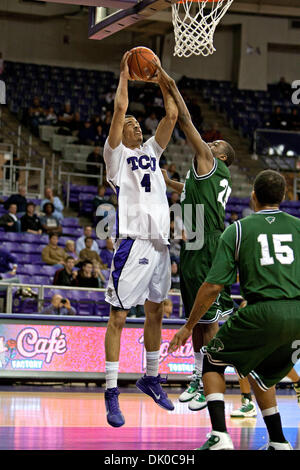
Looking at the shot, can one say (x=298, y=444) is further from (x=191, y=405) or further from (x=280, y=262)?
(x=280, y=262)

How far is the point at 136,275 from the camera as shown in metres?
6.44

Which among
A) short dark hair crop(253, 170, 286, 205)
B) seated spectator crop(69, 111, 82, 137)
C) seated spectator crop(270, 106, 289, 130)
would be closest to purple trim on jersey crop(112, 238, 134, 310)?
short dark hair crop(253, 170, 286, 205)

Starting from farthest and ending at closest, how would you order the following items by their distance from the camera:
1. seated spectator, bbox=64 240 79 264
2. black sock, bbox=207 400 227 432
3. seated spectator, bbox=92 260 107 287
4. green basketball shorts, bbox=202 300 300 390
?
1. seated spectator, bbox=64 240 79 264
2. seated spectator, bbox=92 260 107 287
3. black sock, bbox=207 400 227 432
4. green basketball shorts, bbox=202 300 300 390

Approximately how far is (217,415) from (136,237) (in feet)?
6.15

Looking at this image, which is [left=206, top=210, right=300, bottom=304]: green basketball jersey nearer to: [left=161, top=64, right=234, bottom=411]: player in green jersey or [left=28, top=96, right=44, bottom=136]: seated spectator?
[left=161, top=64, right=234, bottom=411]: player in green jersey

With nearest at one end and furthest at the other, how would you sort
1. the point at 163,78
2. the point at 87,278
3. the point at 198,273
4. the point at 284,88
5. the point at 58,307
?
the point at 163,78
the point at 198,273
the point at 58,307
the point at 87,278
the point at 284,88

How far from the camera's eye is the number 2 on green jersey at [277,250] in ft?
16.6

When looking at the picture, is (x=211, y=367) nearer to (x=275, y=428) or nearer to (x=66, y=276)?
(x=275, y=428)

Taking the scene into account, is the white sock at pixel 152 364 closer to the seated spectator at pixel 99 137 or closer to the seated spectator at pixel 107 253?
the seated spectator at pixel 107 253

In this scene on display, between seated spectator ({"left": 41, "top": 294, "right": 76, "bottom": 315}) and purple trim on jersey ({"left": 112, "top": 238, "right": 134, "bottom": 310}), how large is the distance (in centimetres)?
586

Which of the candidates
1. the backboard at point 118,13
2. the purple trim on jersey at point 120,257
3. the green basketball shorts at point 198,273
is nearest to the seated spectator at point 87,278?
the backboard at point 118,13

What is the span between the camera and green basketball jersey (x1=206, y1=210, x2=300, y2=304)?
16.6 ft

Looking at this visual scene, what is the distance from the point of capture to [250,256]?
201 inches

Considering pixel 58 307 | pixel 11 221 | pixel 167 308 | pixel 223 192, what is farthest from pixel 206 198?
pixel 11 221
